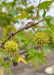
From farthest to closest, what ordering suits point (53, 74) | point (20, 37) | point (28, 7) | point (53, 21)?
point (53, 74) < point (28, 7) < point (20, 37) < point (53, 21)

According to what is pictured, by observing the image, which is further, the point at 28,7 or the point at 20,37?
the point at 28,7

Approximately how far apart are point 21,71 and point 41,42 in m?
3.04

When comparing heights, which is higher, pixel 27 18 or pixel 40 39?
pixel 27 18

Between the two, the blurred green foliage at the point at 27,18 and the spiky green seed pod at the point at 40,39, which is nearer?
the blurred green foliage at the point at 27,18

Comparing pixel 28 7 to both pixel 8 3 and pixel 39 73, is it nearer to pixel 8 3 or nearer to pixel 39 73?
pixel 8 3

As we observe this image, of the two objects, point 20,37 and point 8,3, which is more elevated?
point 8,3

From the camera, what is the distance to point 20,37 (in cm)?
138

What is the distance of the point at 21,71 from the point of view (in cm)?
374

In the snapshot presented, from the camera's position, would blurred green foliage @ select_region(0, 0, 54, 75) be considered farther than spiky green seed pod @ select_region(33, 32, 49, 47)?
No

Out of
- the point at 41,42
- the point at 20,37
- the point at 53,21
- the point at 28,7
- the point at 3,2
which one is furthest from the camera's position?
the point at 3,2

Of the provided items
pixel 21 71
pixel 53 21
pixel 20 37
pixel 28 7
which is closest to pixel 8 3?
pixel 28 7

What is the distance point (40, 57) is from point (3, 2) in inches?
44.2

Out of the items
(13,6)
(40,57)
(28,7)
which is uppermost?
(13,6)

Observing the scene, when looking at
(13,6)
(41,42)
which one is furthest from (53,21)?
(13,6)
